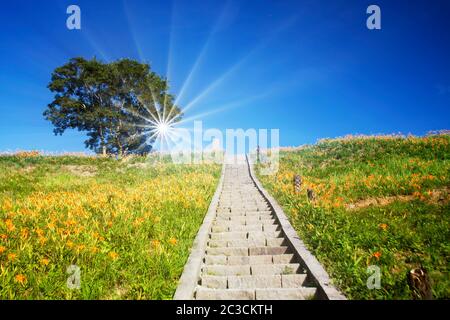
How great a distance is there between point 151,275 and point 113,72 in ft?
107

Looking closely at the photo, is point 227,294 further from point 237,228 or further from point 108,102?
point 108,102

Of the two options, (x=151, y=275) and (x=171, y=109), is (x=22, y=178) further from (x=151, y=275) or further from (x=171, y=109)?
(x=171, y=109)

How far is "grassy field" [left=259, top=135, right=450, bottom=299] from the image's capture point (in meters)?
6.31

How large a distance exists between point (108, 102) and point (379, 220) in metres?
32.7

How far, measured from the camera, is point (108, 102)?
35625mm

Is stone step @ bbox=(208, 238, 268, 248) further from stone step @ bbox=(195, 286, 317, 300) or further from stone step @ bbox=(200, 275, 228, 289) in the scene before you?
stone step @ bbox=(195, 286, 317, 300)

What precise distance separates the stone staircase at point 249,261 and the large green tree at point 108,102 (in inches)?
1031

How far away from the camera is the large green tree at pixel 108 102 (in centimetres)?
3394

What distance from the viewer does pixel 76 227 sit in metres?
8.55

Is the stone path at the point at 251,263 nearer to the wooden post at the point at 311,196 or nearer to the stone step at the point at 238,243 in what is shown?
the stone step at the point at 238,243

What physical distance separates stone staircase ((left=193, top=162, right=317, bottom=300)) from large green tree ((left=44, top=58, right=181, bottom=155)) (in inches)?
1031

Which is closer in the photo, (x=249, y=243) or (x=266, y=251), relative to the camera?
(x=266, y=251)

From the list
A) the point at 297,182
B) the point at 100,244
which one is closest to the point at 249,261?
the point at 100,244

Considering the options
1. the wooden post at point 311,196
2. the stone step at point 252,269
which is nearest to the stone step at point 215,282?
the stone step at point 252,269
